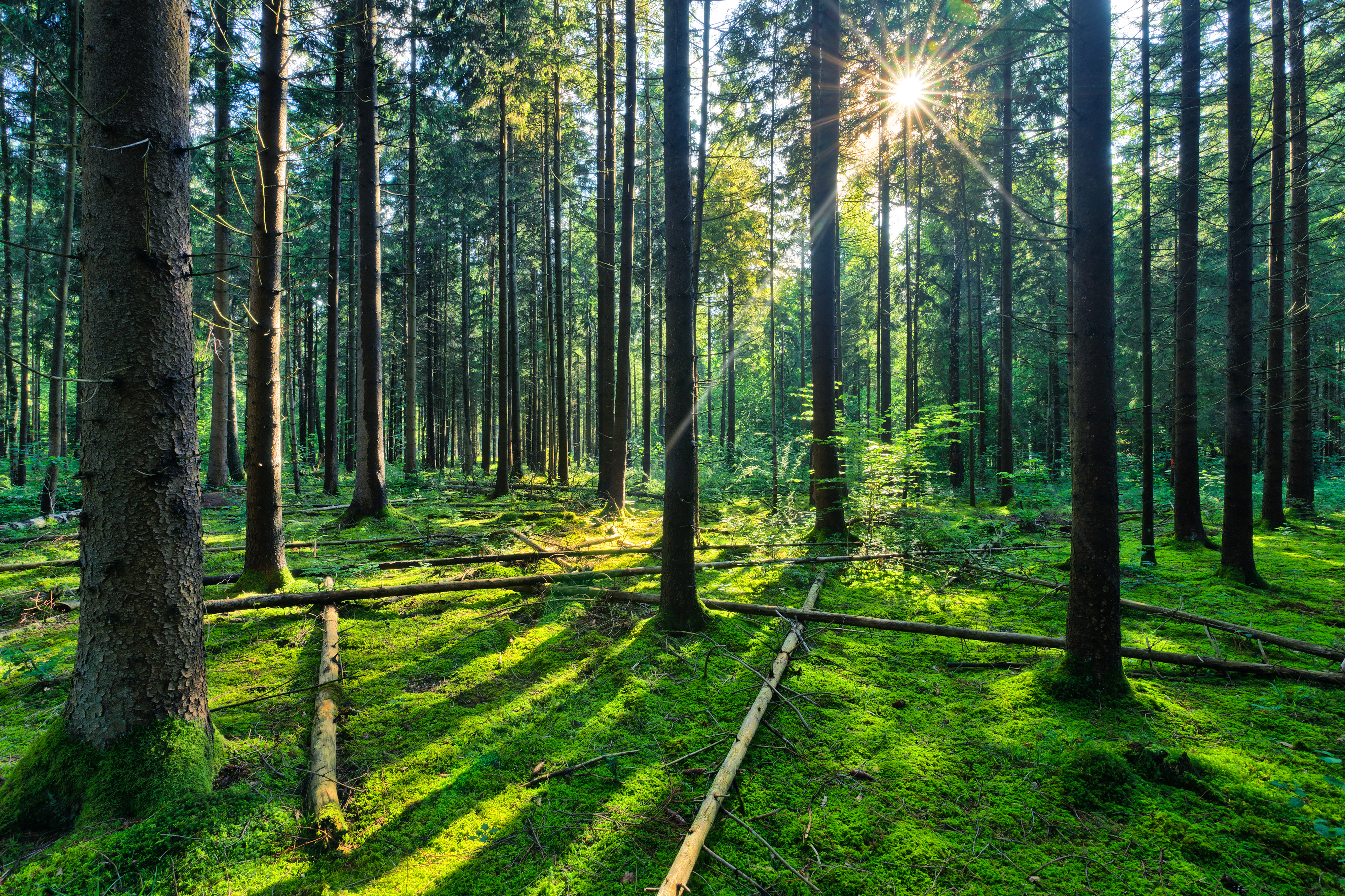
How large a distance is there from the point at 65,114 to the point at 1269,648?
891 inches

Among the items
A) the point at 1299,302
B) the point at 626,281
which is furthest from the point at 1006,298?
the point at 626,281

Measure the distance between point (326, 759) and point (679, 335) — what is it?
155 inches

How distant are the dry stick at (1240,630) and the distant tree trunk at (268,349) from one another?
8302 mm

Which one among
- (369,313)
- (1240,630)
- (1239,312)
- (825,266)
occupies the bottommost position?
(1240,630)

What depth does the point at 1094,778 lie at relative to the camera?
293 centimetres

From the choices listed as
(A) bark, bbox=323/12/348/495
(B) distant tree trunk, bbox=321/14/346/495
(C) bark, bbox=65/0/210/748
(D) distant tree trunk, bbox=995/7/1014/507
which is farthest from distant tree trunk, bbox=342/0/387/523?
(D) distant tree trunk, bbox=995/7/1014/507

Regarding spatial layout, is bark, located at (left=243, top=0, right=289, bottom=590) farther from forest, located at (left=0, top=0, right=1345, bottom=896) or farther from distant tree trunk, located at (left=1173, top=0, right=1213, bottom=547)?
distant tree trunk, located at (left=1173, top=0, right=1213, bottom=547)

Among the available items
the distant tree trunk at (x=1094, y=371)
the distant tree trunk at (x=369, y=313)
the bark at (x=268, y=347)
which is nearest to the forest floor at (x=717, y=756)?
the distant tree trunk at (x=1094, y=371)

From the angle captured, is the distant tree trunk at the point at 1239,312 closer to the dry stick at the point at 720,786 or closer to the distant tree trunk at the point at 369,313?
the dry stick at the point at 720,786

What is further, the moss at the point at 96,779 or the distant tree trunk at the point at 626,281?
the distant tree trunk at the point at 626,281

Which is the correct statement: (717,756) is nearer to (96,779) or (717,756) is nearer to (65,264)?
(96,779)

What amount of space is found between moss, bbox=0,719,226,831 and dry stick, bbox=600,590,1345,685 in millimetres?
3726

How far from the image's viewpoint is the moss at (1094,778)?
112 inches

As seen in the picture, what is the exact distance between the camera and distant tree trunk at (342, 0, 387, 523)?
31.7 ft
